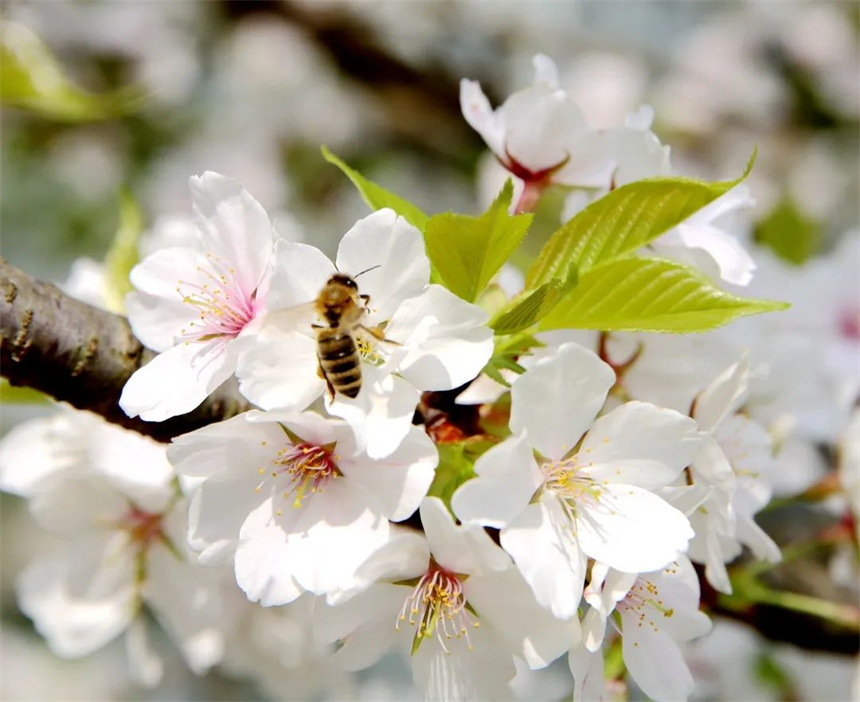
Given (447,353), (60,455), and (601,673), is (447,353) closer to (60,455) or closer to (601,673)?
(601,673)

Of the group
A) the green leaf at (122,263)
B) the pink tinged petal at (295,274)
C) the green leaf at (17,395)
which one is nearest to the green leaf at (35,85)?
the green leaf at (122,263)

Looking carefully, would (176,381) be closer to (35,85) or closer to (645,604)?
(645,604)

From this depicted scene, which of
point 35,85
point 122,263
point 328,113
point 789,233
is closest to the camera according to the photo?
point 122,263

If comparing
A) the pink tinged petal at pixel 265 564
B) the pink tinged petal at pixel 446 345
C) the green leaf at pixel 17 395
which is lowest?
the green leaf at pixel 17 395

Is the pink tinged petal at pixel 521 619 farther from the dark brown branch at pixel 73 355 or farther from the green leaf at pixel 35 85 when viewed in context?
the green leaf at pixel 35 85

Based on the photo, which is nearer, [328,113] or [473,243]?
[473,243]

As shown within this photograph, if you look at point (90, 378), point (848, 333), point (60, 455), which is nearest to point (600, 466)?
point (90, 378)

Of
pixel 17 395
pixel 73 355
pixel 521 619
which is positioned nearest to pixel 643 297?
pixel 521 619
